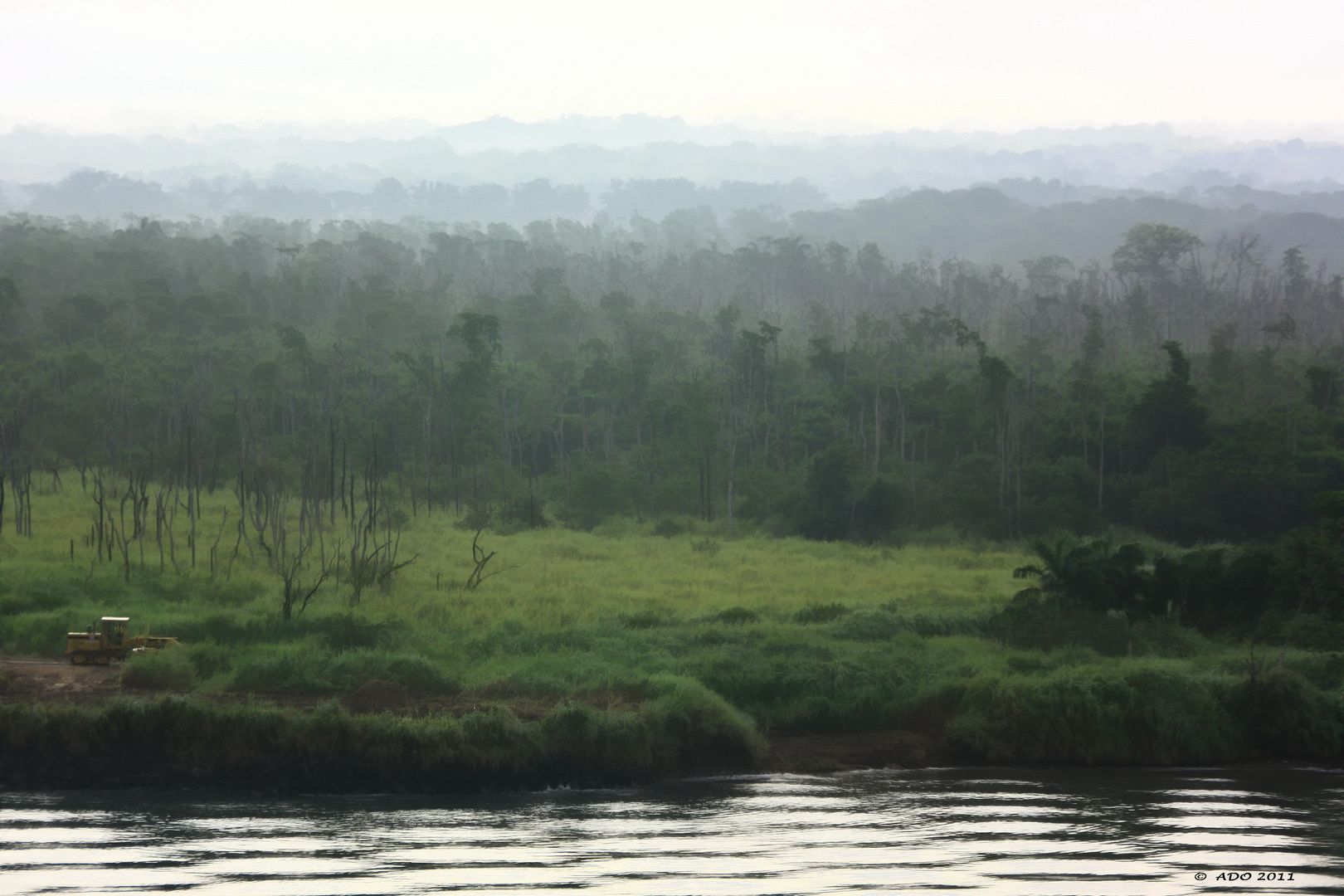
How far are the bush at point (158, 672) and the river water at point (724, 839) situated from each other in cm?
244

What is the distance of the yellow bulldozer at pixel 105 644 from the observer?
18.1 metres

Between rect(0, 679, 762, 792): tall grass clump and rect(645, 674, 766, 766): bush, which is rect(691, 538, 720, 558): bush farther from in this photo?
rect(0, 679, 762, 792): tall grass clump

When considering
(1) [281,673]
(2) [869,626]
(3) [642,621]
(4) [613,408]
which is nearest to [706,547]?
(3) [642,621]

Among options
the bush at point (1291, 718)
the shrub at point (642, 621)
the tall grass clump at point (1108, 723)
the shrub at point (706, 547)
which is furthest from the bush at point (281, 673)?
the shrub at point (706, 547)

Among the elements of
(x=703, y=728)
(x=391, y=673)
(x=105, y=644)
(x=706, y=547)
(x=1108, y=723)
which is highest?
(x=105, y=644)

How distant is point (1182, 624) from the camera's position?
72.2ft

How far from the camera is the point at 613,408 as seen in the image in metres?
58.9

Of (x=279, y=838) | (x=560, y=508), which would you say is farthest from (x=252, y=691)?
(x=560, y=508)

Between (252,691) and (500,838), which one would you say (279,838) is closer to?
(500,838)

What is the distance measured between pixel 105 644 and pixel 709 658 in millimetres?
9395

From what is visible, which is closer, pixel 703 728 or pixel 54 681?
pixel 703 728

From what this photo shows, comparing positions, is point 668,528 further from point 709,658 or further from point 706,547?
point 709,658

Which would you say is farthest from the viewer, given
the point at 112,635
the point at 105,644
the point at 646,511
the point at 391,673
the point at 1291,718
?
the point at 646,511

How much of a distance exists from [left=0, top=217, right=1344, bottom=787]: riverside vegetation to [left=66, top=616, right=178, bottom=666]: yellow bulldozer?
981 mm
